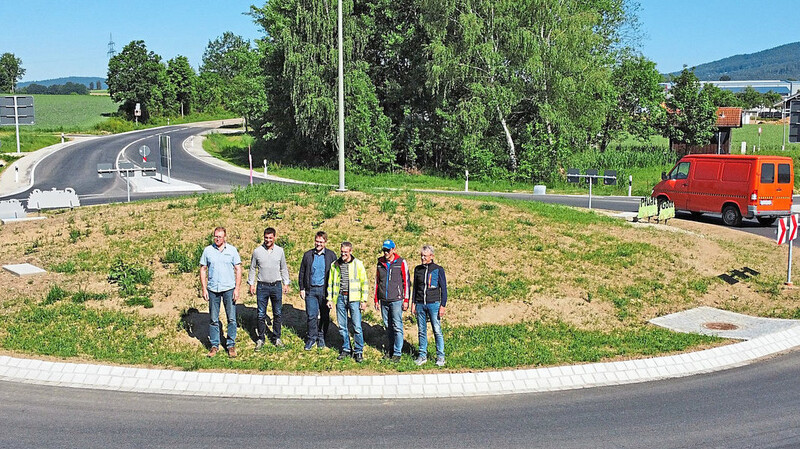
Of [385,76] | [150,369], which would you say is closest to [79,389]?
[150,369]

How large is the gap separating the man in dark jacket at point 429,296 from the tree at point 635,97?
143 feet

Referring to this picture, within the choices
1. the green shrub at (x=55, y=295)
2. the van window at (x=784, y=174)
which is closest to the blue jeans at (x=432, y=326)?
the green shrub at (x=55, y=295)

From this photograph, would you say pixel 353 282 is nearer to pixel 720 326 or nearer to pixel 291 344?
pixel 291 344

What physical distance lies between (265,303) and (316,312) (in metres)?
0.83

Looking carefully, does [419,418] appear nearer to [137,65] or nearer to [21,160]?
[21,160]

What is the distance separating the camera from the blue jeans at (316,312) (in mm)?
10584

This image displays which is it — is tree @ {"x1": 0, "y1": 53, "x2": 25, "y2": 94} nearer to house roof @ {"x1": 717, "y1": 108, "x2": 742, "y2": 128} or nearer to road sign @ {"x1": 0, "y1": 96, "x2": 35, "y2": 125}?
road sign @ {"x1": 0, "y1": 96, "x2": 35, "y2": 125}

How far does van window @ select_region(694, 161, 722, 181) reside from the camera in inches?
929

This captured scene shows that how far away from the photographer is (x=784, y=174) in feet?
75.4

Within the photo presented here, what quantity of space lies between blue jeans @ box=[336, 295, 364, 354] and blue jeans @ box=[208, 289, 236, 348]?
5.22 ft

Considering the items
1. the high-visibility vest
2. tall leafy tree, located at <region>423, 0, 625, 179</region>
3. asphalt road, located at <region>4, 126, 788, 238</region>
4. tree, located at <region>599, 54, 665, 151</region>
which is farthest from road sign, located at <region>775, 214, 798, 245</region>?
tree, located at <region>599, 54, 665, 151</region>

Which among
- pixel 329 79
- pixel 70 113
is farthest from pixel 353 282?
pixel 70 113

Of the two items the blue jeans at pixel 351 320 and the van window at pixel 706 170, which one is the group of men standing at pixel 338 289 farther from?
the van window at pixel 706 170

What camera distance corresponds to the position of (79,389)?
9.24 metres
